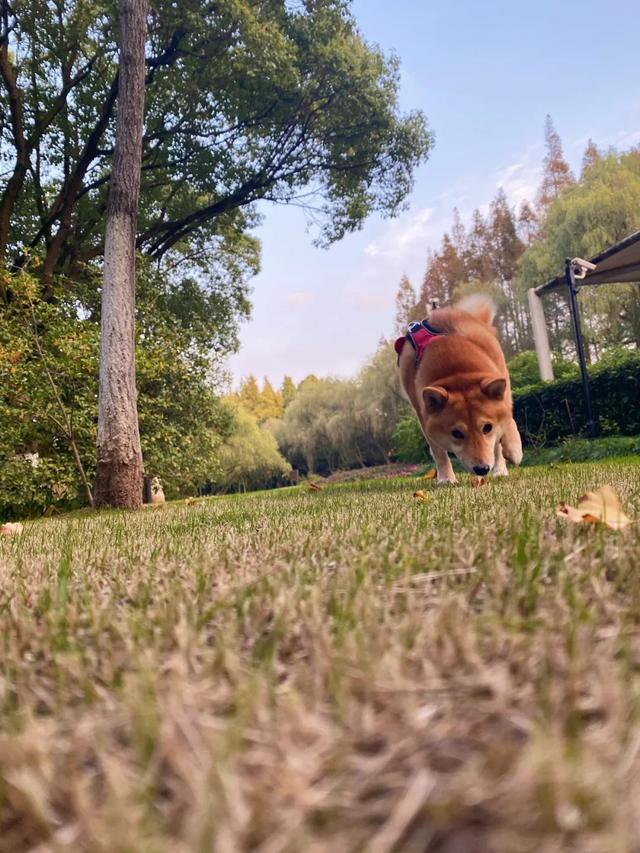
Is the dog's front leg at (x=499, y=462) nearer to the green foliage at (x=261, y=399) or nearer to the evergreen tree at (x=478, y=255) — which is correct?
the evergreen tree at (x=478, y=255)

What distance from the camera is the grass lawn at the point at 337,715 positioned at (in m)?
0.33

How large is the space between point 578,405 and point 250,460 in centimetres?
1853

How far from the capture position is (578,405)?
1017cm

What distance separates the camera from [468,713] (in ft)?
1.42

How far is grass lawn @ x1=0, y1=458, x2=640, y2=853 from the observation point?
0.33 metres

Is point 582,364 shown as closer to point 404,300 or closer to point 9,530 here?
point 9,530

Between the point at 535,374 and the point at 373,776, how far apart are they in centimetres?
1482

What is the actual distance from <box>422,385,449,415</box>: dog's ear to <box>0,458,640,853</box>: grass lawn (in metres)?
3.35

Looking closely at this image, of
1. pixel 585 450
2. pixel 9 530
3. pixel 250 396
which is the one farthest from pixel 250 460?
pixel 250 396

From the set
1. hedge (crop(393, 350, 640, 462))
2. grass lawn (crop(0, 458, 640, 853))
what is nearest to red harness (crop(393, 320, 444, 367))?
grass lawn (crop(0, 458, 640, 853))

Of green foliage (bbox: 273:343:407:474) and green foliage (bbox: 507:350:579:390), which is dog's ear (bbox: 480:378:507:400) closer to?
green foliage (bbox: 507:350:579:390)

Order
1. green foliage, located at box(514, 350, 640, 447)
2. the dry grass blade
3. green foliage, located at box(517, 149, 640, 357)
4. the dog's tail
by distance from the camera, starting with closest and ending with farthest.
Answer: the dry grass blade < the dog's tail < green foliage, located at box(514, 350, 640, 447) < green foliage, located at box(517, 149, 640, 357)

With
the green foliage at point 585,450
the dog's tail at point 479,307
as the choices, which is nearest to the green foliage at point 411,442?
the green foliage at point 585,450

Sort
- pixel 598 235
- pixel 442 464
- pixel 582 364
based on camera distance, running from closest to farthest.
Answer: pixel 442 464
pixel 582 364
pixel 598 235
